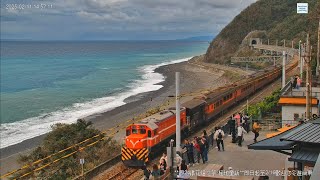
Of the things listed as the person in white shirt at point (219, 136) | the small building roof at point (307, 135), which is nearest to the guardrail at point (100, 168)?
the person in white shirt at point (219, 136)

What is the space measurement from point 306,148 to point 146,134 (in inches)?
530

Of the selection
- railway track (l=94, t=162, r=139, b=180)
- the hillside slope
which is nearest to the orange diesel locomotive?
railway track (l=94, t=162, r=139, b=180)

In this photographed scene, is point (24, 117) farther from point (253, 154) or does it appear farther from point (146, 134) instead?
point (253, 154)

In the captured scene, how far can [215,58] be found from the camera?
12738 centimetres

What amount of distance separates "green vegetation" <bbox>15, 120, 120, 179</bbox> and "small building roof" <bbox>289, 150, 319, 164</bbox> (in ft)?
45.3

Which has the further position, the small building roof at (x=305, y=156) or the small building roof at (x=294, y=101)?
the small building roof at (x=294, y=101)

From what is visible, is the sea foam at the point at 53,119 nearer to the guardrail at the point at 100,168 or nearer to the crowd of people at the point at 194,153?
the guardrail at the point at 100,168

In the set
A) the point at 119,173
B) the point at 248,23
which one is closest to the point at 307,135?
the point at 119,173

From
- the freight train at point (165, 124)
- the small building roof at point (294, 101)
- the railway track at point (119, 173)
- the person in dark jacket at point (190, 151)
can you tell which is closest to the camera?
the person in dark jacket at point (190, 151)

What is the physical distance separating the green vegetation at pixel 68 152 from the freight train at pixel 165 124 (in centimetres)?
207

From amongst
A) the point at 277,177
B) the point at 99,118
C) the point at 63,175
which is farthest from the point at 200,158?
the point at 99,118

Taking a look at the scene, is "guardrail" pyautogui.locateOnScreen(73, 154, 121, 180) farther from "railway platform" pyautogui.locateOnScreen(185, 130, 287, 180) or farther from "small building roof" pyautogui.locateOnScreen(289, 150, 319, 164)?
"small building roof" pyautogui.locateOnScreen(289, 150, 319, 164)

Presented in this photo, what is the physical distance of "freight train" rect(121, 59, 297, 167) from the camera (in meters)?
22.4

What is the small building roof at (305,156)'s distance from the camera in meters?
9.51
